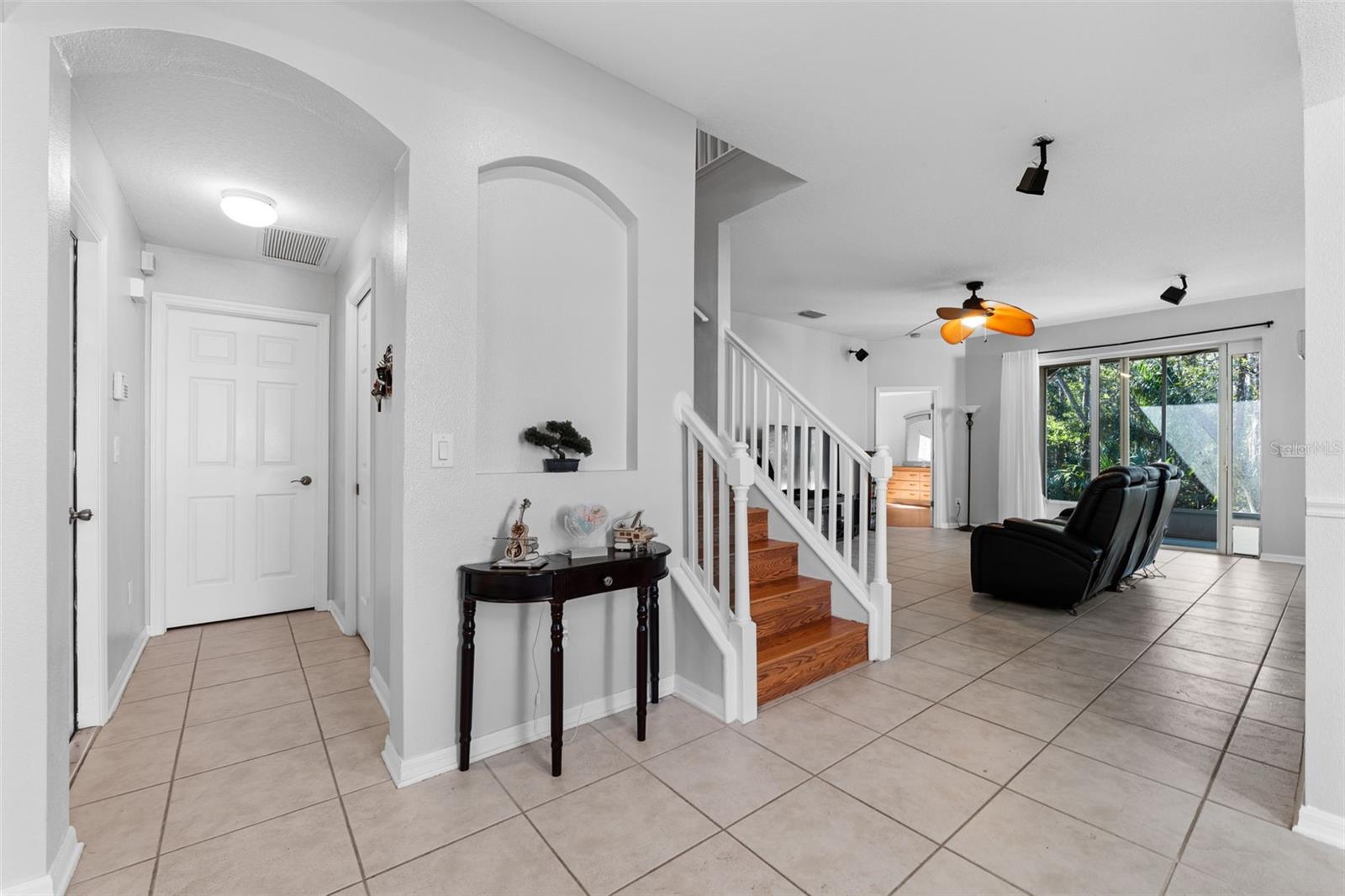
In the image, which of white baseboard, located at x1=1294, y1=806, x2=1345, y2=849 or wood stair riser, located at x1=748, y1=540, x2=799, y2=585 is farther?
wood stair riser, located at x1=748, y1=540, x2=799, y2=585

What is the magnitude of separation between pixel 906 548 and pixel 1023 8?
5498 millimetres

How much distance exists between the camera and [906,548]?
680cm

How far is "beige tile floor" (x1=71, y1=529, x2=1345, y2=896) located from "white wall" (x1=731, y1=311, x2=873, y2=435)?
478cm

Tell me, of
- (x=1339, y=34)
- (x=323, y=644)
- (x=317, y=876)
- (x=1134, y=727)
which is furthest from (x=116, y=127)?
(x=1134, y=727)

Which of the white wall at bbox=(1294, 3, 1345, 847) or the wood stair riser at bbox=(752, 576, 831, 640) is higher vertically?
the white wall at bbox=(1294, 3, 1345, 847)

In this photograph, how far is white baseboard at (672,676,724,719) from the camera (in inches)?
102

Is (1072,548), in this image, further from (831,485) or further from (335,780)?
(335,780)

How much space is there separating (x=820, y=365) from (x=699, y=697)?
6138 millimetres

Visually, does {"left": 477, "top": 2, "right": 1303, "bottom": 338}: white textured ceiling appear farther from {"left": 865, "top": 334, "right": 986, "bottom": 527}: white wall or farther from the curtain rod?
{"left": 865, "top": 334, "right": 986, "bottom": 527}: white wall

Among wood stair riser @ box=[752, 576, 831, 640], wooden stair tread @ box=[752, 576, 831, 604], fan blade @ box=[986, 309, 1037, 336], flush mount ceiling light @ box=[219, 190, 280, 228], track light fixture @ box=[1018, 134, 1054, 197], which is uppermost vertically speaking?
track light fixture @ box=[1018, 134, 1054, 197]

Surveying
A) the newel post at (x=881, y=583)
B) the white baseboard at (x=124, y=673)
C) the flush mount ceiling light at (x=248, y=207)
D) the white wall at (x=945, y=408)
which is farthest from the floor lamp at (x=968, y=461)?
the white baseboard at (x=124, y=673)

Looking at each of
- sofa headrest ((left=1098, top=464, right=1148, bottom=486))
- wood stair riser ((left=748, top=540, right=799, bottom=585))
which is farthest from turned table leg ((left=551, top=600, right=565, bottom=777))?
sofa headrest ((left=1098, top=464, right=1148, bottom=486))

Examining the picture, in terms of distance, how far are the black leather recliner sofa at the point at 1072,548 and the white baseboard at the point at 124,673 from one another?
5.08 meters

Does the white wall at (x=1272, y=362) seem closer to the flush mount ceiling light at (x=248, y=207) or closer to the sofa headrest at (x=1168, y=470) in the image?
the sofa headrest at (x=1168, y=470)
